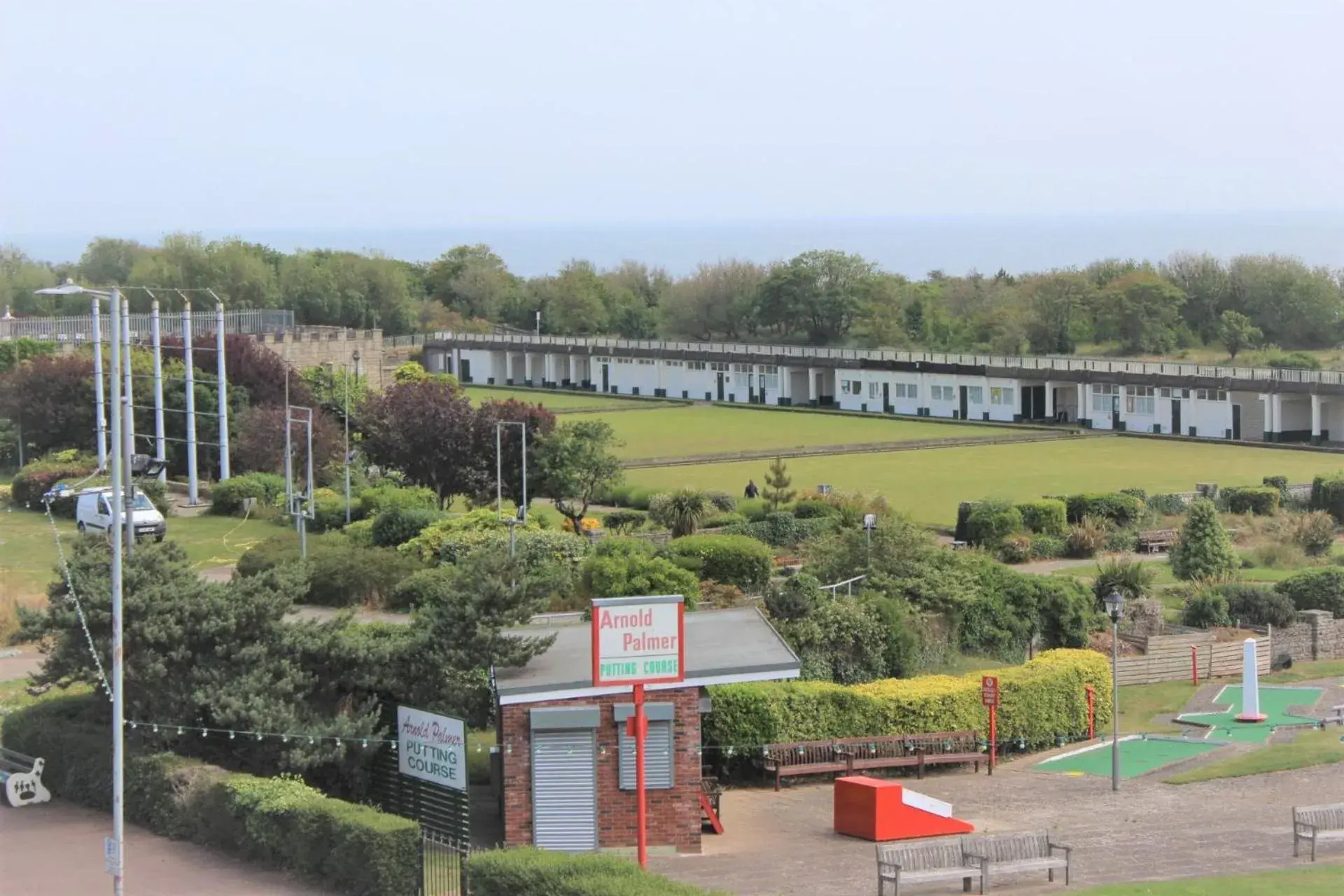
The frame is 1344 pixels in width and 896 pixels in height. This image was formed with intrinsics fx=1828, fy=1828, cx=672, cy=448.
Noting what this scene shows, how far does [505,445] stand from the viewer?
151 feet

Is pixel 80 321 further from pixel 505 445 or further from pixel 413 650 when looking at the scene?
pixel 413 650

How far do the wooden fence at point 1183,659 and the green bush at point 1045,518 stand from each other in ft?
35.6

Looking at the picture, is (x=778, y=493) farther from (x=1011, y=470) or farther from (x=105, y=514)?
(x=1011, y=470)

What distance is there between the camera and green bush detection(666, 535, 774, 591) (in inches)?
1258

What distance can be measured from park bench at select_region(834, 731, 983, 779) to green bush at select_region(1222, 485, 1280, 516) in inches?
984

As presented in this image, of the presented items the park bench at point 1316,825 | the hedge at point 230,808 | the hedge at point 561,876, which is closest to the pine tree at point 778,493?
the hedge at point 230,808

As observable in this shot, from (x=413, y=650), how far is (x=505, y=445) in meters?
25.4

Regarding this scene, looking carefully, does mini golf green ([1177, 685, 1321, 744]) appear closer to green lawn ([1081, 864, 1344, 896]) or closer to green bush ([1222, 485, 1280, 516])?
green lawn ([1081, 864, 1344, 896])

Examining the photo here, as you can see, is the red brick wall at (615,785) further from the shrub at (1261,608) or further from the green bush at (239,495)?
the green bush at (239,495)

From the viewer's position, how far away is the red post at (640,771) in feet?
60.5

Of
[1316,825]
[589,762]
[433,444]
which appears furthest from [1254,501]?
[589,762]

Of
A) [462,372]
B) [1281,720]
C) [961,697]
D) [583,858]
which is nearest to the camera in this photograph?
[583,858]

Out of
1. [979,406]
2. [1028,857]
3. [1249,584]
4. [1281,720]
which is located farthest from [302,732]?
[979,406]

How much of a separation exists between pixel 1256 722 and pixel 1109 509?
17.0 metres
